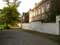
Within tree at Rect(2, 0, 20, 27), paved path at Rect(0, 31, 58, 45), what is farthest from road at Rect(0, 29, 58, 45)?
tree at Rect(2, 0, 20, 27)

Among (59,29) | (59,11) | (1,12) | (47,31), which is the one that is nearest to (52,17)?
(59,11)

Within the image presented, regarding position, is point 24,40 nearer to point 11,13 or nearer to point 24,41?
point 24,41

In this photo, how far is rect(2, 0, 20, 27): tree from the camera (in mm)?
75188

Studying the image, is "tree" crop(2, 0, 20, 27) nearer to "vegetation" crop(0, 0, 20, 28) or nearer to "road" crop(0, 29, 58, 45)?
"vegetation" crop(0, 0, 20, 28)

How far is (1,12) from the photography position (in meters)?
79.4

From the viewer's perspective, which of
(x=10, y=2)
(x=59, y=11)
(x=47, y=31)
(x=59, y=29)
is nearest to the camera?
(x=59, y=29)

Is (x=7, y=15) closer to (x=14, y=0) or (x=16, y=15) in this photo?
(x=16, y=15)

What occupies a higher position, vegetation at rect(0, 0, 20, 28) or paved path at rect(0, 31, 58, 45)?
vegetation at rect(0, 0, 20, 28)

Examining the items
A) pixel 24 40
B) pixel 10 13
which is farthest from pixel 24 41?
pixel 10 13

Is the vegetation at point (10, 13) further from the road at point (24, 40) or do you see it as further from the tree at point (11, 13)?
the road at point (24, 40)

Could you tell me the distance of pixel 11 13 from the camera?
7681 cm

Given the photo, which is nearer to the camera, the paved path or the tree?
the paved path

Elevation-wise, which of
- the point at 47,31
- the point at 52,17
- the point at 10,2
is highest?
the point at 10,2

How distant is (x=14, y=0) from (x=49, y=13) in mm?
40507
